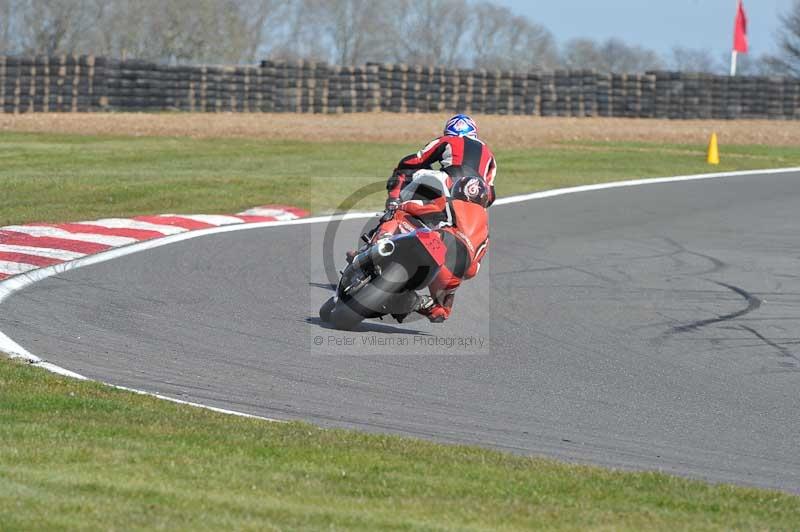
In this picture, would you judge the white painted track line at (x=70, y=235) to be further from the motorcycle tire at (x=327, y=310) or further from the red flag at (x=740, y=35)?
the red flag at (x=740, y=35)

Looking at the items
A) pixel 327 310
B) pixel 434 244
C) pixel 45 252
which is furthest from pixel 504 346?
pixel 45 252

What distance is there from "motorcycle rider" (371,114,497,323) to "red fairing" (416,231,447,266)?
78 mm

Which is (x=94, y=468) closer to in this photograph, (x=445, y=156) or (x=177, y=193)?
(x=445, y=156)

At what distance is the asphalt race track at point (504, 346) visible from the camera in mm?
6820

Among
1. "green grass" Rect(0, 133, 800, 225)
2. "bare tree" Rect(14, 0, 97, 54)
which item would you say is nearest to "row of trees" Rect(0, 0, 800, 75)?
"bare tree" Rect(14, 0, 97, 54)

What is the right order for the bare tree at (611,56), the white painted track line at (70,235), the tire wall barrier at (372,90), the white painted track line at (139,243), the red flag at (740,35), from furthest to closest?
the bare tree at (611,56)
the red flag at (740,35)
the tire wall barrier at (372,90)
the white painted track line at (70,235)
the white painted track line at (139,243)

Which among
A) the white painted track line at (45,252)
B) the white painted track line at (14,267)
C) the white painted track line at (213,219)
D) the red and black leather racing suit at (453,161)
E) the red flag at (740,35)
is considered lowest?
the white painted track line at (14,267)

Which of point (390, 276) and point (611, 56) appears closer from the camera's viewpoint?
point (390, 276)

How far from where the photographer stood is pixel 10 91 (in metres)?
31.6

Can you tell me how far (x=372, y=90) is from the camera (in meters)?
36.0

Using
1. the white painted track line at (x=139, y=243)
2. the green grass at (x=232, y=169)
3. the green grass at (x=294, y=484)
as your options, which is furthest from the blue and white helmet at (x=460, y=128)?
the green grass at (x=232, y=169)

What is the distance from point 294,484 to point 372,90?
31.2 meters

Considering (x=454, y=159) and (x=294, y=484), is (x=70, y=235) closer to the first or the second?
(x=454, y=159)

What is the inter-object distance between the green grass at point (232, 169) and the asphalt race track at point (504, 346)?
3264mm
